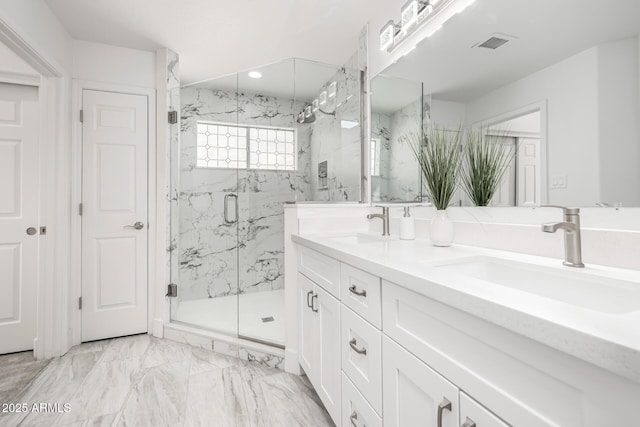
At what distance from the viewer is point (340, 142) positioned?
2.61 meters

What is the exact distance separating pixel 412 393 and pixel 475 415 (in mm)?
213

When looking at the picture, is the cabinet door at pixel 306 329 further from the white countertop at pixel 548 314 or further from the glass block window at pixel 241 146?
the glass block window at pixel 241 146

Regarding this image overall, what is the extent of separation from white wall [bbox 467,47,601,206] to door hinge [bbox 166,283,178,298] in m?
2.68

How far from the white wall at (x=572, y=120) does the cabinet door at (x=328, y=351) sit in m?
0.93

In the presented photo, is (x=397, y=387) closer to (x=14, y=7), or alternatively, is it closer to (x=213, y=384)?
(x=213, y=384)

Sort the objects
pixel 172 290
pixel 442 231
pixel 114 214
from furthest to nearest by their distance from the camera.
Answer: pixel 172 290 → pixel 114 214 → pixel 442 231

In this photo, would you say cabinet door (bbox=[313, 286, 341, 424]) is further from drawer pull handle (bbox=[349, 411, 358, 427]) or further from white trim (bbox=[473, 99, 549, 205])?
white trim (bbox=[473, 99, 549, 205])

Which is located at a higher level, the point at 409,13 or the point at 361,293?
the point at 409,13

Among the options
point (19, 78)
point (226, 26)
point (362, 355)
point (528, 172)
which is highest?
point (226, 26)

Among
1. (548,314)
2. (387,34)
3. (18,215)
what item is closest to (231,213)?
(18,215)

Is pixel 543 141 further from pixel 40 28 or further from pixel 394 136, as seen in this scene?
pixel 40 28

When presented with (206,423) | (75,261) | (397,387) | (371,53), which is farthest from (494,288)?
(75,261)

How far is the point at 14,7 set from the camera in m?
1.63

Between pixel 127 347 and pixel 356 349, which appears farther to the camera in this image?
pixel 127 347
